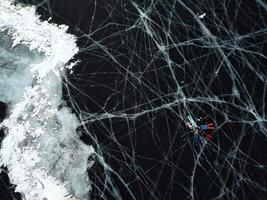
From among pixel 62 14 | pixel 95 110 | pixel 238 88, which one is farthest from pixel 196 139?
pixel 62 14

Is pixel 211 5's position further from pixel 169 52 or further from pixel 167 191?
pixel 167 191

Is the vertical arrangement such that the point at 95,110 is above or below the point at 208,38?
below

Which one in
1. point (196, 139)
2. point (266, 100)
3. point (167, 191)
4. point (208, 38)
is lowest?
point (167, 191)

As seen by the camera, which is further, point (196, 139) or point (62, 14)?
point (62, 14)

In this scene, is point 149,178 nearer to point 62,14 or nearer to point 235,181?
point 235,181

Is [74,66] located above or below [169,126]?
above

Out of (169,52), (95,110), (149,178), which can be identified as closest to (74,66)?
(95,110)
